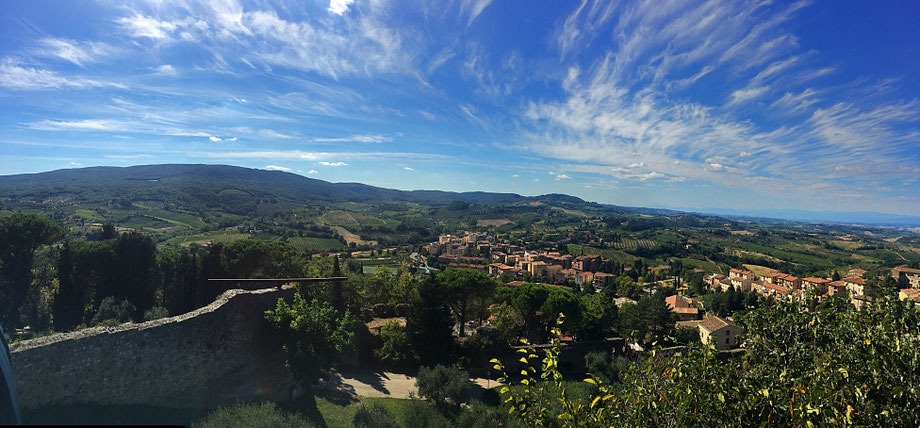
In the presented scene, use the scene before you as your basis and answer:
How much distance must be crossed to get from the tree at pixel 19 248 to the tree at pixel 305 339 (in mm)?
22781

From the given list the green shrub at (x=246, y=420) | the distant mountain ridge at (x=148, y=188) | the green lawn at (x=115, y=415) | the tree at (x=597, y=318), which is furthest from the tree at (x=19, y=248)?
the distant mountain ridge at (x=148, y=188)

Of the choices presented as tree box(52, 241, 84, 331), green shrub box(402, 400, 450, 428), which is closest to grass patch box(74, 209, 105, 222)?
tree box(52, 241, 84, 331)

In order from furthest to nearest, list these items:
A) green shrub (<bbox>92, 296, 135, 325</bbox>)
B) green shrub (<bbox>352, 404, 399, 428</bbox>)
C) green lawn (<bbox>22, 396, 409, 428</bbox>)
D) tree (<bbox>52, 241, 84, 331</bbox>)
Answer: tree (<bbox>52, 241, 84, 331</bbox>) → green shrub (<bbox>92, 296, 135, 325</bbox>) → green shrub (<bbox>352, 404, 399, 428</bbox>) → green lawn (<bbox>22, 396, 409, 428</bbox>)

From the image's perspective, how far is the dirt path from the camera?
54.0ft

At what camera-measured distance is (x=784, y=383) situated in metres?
3.92

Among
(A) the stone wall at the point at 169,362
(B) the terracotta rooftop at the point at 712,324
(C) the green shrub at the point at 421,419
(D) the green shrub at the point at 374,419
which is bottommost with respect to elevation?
(B) the terracotta rooftop at the point at 712,324

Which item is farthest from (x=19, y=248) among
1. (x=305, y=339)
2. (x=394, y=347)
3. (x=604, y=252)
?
(x=604, y=252)

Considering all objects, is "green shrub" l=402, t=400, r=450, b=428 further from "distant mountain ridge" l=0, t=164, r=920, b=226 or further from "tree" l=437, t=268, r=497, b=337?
"distant mountain ridge" l=0, t=164, r=920, b=226

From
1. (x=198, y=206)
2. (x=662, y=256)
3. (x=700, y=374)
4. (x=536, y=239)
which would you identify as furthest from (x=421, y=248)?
(x=700, y=374)

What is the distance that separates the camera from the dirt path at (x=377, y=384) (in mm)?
16469

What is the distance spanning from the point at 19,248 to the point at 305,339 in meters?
27.3

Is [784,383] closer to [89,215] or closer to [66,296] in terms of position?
[66,296]

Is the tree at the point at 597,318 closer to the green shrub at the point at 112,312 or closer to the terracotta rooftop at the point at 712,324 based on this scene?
the terracotta rooftop at the point at 712,324

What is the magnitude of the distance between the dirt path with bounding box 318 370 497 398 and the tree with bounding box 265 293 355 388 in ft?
10.4
